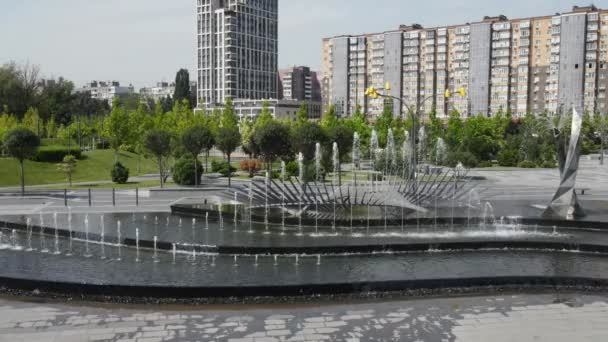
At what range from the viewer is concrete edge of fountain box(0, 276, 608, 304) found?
370 inches

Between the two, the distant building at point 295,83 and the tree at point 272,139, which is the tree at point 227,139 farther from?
the distant building at point 295,83

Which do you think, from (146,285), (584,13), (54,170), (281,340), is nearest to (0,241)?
(146,285)

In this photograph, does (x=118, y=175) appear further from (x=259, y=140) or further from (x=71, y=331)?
(x=71, y=331)

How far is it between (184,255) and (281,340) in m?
5.52

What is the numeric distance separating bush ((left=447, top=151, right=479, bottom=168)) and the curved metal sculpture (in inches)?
873

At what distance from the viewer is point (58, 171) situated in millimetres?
33688

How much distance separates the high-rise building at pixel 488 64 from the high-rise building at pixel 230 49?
98.1 feet

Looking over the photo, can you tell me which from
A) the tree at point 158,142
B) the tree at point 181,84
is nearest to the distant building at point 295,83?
the tree at point 181,84

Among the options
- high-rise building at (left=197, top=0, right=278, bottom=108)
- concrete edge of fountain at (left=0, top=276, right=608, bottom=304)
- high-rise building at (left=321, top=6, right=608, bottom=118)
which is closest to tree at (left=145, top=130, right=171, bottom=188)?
concrete edge of fountain at (left=0, top=276, right=608, bottom=304)

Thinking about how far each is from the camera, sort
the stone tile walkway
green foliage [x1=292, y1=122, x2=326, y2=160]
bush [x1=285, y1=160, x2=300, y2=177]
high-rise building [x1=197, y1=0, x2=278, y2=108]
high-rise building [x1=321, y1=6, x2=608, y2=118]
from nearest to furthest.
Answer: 1. the stone tile walkway
2. green foliage [x1=292, y1=122, x2=326, y2=160]
3. bush [x1=285, y1=160, x2=300, y2=177]
4. high-rise building [x1=321, y1=6, x2=608, y2=118]
5. high-rise building [x1=197, y1=0, x2=278, y2=108]

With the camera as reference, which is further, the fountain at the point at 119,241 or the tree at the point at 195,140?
the tree at the point at 195,140

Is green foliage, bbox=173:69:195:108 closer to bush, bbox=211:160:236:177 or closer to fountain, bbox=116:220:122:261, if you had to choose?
bush, bbox=211:160:236:177

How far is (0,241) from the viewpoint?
14.4 m

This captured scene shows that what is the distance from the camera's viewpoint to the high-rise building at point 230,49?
4510 inches
